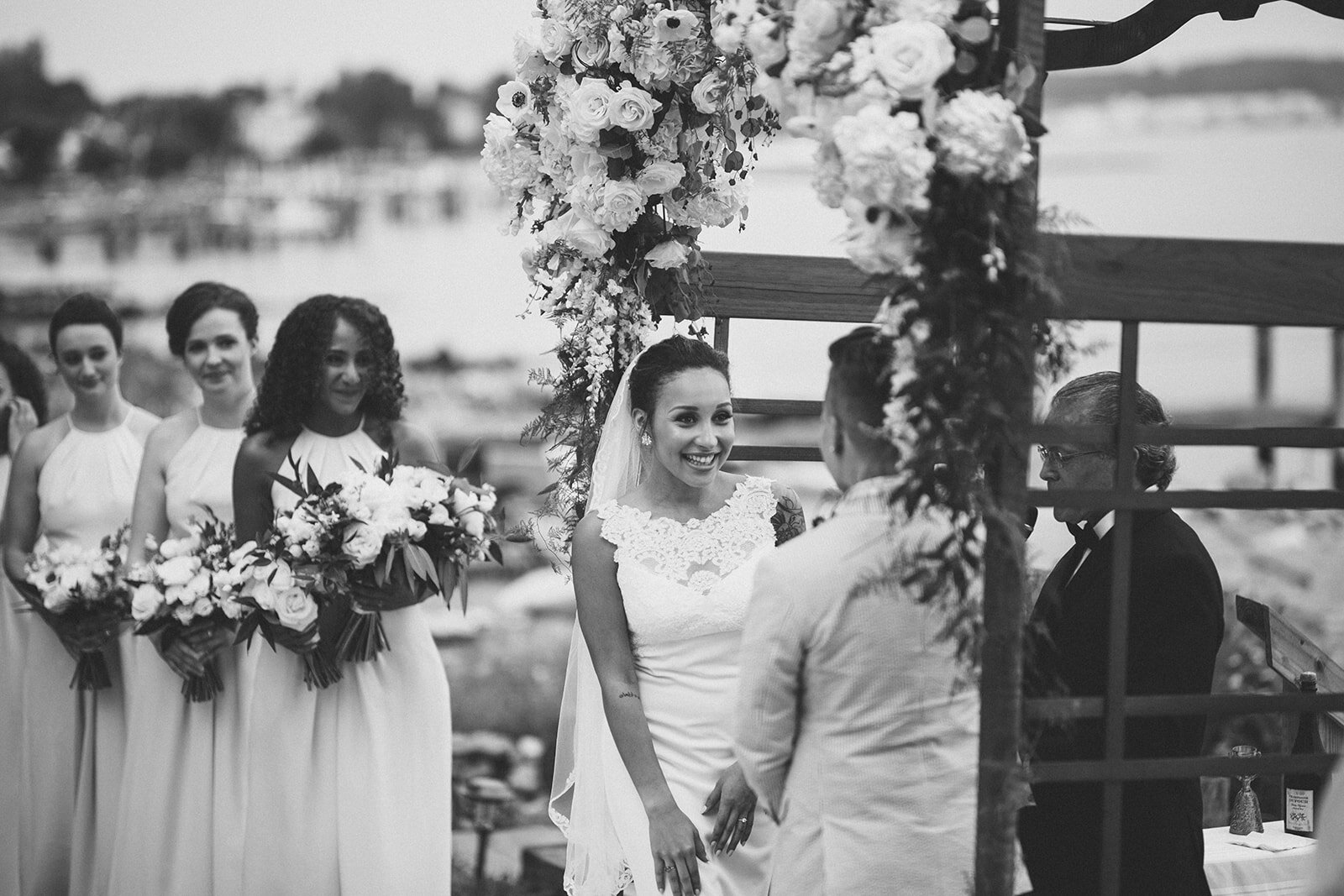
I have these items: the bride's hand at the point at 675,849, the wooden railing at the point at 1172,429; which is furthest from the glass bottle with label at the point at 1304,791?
the bride's hand at the point at 675,849

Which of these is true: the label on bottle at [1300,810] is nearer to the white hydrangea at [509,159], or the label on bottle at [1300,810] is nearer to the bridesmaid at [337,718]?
the bridesmaid at [337,718]

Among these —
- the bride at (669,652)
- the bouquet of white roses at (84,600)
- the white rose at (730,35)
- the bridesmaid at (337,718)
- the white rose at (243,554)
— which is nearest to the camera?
the white rose at (730,35)

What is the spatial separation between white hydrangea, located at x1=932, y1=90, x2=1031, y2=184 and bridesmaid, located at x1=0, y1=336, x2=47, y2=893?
493 cm

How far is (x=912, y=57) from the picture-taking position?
2258mm

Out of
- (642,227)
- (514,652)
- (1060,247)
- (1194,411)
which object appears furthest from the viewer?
(514,652)

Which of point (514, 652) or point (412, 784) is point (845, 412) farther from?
point (514, 652)

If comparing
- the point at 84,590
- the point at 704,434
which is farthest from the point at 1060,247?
the point at 84,590

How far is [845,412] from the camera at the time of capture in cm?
252

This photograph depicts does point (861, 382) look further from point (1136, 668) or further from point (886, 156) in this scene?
point (1136, 668)

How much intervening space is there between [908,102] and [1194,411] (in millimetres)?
4469

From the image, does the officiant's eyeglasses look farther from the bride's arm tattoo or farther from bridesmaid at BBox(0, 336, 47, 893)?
bridesmaid at BBox(0, 336, 47, 893)

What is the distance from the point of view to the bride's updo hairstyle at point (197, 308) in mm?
5363

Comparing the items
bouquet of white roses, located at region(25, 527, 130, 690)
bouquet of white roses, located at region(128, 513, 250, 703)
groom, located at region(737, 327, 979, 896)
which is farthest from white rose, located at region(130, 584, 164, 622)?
groom, located at region(737, 327, 979, 896)

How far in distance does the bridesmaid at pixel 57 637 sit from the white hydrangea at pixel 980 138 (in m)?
4.16
